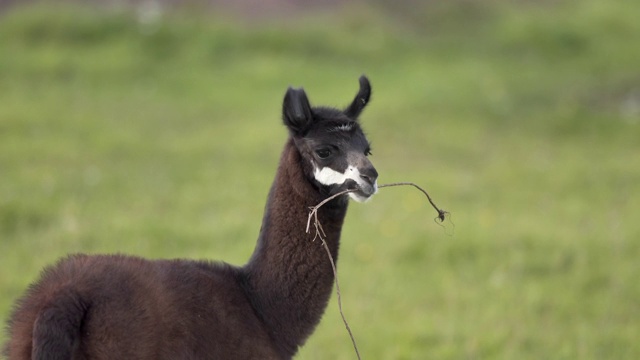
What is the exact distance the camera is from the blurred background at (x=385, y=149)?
7738 millimetres

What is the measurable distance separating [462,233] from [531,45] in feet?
34.5

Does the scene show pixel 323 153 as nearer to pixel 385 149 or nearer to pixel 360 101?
pixel 360 101

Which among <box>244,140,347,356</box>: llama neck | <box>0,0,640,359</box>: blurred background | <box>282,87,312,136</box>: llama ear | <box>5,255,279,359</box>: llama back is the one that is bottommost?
<box>0,0,640,359</box>: blurred background

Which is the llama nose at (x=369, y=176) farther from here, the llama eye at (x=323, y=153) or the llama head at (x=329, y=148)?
the llama eye at (x=323, y=153)

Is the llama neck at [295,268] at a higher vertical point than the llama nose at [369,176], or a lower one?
lower

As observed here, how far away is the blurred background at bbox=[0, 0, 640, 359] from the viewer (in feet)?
25.4

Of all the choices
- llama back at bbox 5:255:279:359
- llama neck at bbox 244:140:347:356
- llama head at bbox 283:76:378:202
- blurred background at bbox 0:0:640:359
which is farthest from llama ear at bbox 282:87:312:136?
blurred background at bbox 0:0:640:359

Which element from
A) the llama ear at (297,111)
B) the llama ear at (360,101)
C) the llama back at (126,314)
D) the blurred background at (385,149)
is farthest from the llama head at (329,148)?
the blurred background at (385,149)

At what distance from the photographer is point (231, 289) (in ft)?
14.1

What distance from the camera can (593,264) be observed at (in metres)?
8.61

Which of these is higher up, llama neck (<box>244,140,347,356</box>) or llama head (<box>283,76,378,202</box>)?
llama head (<box>283,76,378,202</box>)

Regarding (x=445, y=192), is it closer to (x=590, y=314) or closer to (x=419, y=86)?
(x=590, y=314)

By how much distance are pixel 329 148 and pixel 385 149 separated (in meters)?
9.06

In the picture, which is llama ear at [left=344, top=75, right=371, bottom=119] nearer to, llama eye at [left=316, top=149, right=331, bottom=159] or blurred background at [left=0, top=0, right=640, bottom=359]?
llama eye at [left=316, top=149, right=331, bottom=159]
